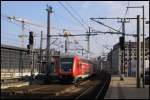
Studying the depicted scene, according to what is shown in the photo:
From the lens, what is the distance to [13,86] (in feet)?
133

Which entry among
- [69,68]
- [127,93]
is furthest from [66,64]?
[127,93]

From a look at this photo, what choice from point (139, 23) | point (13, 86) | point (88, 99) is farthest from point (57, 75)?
point (88, 99)

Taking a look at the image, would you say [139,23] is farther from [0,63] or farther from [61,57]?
[0,63]

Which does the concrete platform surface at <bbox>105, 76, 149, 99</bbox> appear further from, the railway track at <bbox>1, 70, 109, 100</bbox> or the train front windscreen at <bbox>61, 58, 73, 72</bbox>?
the train front windscreen at <bbox>61, 58, 73, 72</bbox>

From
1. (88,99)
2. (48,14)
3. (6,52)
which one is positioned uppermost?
(48,14)

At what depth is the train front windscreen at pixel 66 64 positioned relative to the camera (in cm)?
4791

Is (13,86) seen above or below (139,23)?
below

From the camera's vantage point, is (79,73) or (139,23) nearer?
(139,23)

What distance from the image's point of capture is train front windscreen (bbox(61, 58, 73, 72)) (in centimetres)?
4791

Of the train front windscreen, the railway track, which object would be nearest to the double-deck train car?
the train front windscreen

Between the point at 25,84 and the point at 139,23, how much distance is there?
45.9 ft

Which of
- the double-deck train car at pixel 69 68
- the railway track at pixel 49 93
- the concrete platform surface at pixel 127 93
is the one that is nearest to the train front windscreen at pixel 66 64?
the double-deck train car at pixel 69 68

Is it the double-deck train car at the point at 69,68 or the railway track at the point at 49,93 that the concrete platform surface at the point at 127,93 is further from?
the double-deck train car at the point at 69,68

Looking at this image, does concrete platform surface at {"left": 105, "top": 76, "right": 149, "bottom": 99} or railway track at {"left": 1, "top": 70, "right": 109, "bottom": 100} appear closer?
concrete platform surface at {"left": 105, "top": 76, "right": 149, "bottom": 99}
